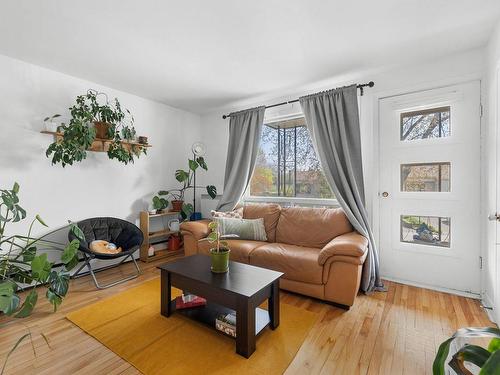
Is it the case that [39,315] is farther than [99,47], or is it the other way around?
[99,47]

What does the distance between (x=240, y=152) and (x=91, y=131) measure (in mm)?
1929

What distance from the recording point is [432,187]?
2658 millimetres

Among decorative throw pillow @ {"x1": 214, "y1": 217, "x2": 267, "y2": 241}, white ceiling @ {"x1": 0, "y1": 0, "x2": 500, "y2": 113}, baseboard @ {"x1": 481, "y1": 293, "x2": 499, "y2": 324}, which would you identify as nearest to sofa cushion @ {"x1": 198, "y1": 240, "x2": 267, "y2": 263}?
decorative throw pillow @ {"x1": 214, "y1": 217, "x2": 267, "y2": 241}

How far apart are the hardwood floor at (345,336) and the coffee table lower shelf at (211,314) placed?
33 centimetres

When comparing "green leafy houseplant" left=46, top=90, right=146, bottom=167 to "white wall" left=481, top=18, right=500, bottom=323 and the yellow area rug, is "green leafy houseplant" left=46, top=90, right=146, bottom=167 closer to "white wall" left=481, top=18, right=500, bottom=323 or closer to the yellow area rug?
the yellow area rug

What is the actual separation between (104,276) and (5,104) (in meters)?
2.12

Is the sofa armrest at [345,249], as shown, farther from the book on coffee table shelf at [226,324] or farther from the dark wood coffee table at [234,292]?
the book on coffee table shelf at [226,324]

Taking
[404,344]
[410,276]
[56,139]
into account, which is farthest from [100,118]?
[410,276]

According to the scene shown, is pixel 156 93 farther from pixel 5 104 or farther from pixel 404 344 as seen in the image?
pixel 404 344

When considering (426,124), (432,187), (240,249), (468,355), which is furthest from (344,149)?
→ (468,355)

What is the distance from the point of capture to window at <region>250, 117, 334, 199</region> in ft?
11.4

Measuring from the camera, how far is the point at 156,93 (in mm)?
3592

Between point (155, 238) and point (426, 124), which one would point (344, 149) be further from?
point (155, 238)

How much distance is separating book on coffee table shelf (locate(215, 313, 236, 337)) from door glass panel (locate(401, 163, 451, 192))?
2295mm
